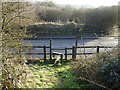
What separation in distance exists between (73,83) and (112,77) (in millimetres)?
1271

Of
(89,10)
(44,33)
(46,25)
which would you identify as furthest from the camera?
(44,33)

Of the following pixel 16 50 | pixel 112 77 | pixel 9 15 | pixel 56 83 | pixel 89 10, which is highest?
pixel 89 10

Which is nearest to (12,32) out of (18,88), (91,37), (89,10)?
(18,88)

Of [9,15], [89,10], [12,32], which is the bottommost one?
[12,32]

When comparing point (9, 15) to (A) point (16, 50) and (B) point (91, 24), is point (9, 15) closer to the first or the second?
(A) point (16, 50)

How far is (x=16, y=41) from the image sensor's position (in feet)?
11.3

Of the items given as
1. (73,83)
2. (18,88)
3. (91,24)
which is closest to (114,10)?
(91,24)

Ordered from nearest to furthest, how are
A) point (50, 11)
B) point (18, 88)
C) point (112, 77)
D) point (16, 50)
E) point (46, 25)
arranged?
point (112, 77) → point (18, 88) → point (16, 50) → point (50, 11) → point (46, 25)

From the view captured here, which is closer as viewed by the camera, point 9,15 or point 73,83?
point 73,83

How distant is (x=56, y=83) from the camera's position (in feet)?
11.2

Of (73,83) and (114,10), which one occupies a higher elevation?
(114,10)

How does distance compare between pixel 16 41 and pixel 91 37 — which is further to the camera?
pixel 91 37

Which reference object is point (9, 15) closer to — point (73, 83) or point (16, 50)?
point (16, 50)

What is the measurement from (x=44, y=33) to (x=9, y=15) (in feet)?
26.3
